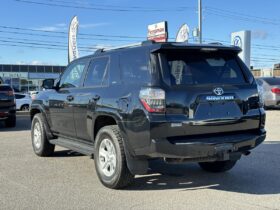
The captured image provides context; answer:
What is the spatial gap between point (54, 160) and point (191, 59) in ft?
12.6

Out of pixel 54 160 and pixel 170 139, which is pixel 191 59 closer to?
pixel 170 139

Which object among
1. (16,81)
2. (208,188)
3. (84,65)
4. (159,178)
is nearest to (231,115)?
(208,188)

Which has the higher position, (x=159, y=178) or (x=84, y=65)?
(x=84, y=65)

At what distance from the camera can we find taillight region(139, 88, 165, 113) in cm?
554

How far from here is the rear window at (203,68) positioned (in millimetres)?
5832

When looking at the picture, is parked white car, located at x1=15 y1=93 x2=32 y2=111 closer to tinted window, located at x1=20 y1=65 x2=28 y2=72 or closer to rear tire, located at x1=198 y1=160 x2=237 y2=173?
rear tire, located at x1=198 y1=160 x2=237 y2=173

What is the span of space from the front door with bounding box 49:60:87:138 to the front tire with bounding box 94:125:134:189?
120cm

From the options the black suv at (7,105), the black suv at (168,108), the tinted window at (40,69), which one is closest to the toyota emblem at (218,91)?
the black suv at (168,108)

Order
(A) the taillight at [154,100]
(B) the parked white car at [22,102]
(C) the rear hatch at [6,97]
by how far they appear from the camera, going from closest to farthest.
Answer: (A) the taillight at [154,100]
(C) the rear hatch at [6,97]
(B) the parked white car at [22,102]

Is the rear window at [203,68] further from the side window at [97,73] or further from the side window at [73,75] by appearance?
the side window at [73,75]

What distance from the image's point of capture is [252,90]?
6172mm

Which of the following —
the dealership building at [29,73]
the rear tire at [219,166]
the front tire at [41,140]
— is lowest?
the rear tire at [219,166]

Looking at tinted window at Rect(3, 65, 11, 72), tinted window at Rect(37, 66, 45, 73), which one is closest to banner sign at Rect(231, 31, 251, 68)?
tinted window at Rect(3, 65, 11, 72)

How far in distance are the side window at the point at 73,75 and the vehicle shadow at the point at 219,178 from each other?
A: 196cm
